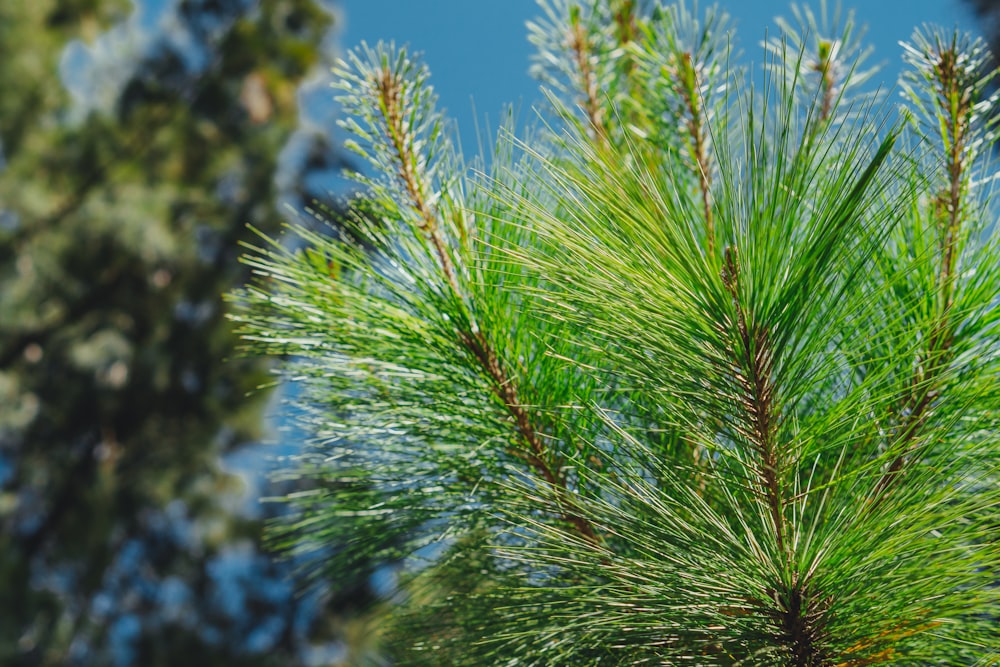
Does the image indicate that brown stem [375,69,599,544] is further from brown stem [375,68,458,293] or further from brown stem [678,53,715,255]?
brown stem [678,53,715,255]

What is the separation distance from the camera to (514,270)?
0.87 metres

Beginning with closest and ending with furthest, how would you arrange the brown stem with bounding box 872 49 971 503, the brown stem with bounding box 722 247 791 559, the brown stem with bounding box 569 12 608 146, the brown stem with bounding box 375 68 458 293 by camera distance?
the brown stem with bounding box 722 247 791 559 < the brown stem with bounding box 872 49 971 503 < the brown stem with bounding box 375 68 458 293 < the brown stem with bounding box 569 12 608 146

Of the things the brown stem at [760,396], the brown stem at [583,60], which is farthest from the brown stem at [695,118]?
the brown stem at [760,396]

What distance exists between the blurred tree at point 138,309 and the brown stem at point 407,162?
3510 mm

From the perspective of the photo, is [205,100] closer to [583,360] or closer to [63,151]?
[63,151]

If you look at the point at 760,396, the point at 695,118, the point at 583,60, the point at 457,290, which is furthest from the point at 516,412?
the point at 583,60

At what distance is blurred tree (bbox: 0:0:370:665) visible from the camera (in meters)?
4.02

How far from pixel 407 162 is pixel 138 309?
4.11 meters

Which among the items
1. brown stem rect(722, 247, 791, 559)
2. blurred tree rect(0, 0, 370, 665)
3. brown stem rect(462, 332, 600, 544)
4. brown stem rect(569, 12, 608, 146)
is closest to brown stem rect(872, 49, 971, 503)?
brown stem rect(722, 247, 791, 559)

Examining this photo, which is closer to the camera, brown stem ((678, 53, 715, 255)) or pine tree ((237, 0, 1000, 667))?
pine tree ((237, 0, 1000, 667))

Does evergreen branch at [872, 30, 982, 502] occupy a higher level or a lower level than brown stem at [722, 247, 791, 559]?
higher

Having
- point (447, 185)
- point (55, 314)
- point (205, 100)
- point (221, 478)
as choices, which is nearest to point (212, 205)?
point (205, 100)

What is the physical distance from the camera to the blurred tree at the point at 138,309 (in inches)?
158

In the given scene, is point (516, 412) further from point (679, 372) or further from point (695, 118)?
point (695, 118)
